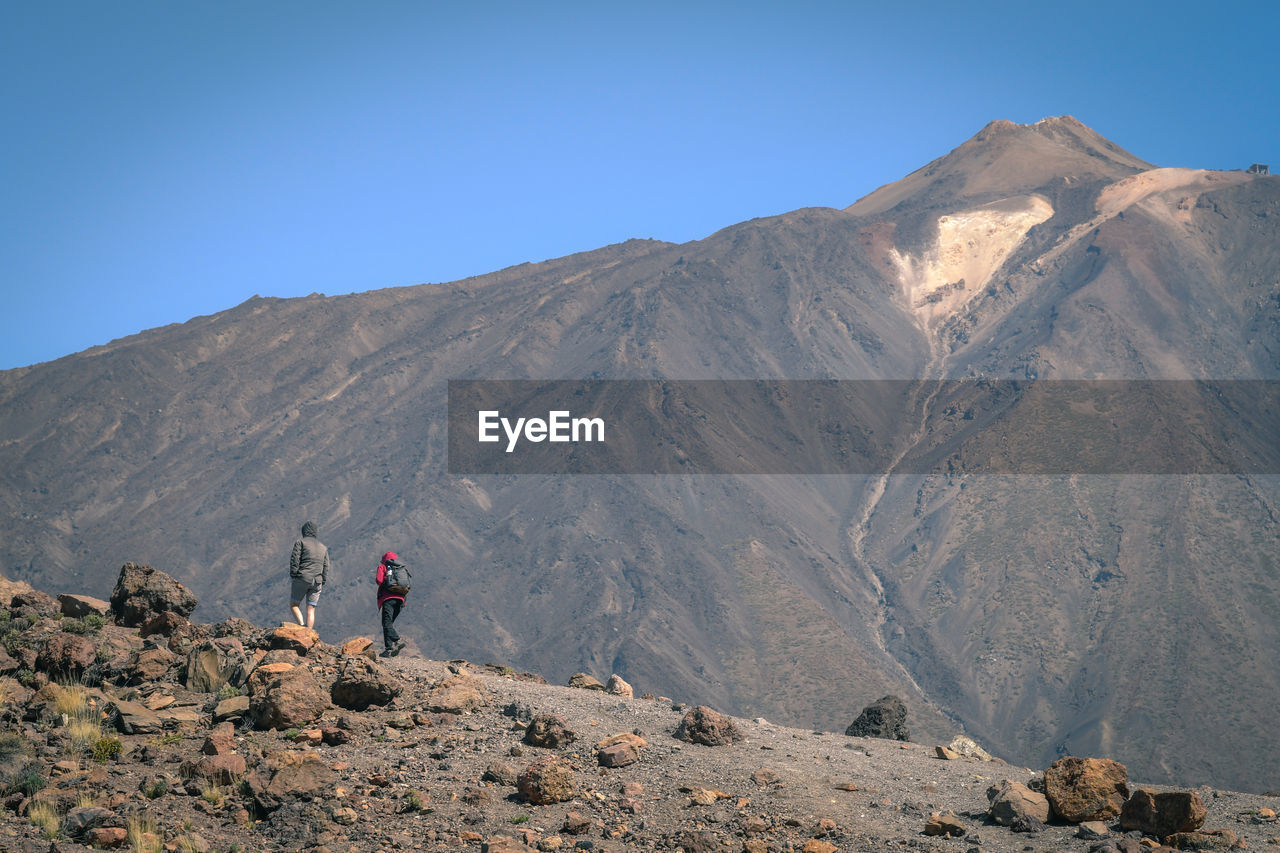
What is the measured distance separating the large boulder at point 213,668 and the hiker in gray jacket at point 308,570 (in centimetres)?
174

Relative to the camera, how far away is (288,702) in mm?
14438

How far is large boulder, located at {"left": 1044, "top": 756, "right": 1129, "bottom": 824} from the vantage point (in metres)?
13.2

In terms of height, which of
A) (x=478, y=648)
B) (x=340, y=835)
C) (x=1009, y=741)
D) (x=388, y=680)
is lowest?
(x=1009, y=741)

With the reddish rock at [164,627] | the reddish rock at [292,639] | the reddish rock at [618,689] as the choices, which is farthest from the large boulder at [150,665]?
the reddish rock at [618,689]

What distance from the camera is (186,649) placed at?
55.1ft

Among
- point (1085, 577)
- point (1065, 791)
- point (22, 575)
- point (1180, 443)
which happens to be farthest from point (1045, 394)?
point (1065, 791)

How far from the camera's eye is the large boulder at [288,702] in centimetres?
1437

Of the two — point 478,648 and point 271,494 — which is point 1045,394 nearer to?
point 478,648

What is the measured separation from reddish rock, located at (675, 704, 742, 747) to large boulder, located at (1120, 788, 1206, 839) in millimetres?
4913

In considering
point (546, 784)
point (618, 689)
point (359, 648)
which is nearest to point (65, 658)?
point (359, 648)

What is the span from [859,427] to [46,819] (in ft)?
595

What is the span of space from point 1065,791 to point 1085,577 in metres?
145

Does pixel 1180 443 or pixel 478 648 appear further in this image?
pixel 1180 443

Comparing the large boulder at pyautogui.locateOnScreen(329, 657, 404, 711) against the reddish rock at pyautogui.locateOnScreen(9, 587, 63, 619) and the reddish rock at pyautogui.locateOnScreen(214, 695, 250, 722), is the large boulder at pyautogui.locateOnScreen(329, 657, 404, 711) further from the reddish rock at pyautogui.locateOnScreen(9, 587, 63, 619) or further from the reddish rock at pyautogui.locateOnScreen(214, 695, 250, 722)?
the reddish rock at pyautogui.locateOnScreen(9, 587, 63, 619)
